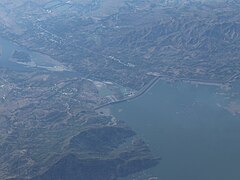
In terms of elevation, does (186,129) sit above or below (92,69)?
above

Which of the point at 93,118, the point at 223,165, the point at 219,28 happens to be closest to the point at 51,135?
the point at 93,118

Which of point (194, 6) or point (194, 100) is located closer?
point (194, 100)

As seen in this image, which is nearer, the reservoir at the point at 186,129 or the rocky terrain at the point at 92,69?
the reservoir at the point at 186,129

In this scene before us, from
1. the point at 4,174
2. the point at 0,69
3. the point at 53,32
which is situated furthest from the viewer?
the point at 53,32

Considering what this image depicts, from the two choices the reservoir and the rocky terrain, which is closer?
the reservoir

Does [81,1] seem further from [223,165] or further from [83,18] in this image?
[223,165]

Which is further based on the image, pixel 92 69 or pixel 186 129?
pixel 92 69

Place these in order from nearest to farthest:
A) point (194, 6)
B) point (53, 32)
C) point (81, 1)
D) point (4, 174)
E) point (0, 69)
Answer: point (4, 174), point (0, 69), point (53, 32), point (194, 6), point (81, 1)

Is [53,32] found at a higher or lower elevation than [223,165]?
lower
